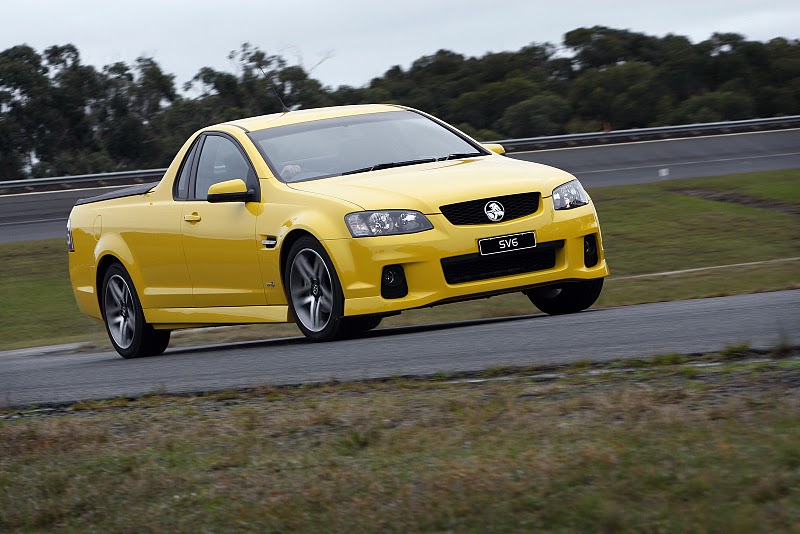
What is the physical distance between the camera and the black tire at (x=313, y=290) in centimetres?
862

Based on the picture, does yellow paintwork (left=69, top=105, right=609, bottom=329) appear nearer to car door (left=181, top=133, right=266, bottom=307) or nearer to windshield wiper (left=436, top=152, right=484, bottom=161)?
car door (left=181, top=133, right=266, bottom=307)

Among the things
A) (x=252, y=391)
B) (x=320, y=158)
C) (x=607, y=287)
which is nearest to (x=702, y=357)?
(x=252, y=391)

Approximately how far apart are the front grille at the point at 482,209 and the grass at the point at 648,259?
9.76ft

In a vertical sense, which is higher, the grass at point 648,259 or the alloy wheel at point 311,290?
the alloy wheel at point 311,290

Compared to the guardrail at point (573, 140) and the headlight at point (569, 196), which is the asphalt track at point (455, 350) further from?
the guardrail at point (573, 140)

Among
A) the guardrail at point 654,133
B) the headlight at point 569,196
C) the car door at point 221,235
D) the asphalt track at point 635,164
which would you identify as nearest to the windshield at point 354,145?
the car door at point 221,235

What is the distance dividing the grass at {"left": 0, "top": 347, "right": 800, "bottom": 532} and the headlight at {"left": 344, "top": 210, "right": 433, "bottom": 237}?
208 cm

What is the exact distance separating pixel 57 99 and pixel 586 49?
914 inches

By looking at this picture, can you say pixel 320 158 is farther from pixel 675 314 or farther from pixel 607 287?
pixel 607 287

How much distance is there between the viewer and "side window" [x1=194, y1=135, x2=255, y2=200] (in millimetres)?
9812

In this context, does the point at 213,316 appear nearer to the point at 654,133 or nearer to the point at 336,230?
the point at 336,230

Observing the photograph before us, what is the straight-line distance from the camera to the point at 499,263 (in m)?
8.76

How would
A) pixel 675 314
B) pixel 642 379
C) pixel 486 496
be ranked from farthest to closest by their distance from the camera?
pixel 675 314, pixel 642 379, pixel 486 496

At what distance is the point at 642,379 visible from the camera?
224 inches
